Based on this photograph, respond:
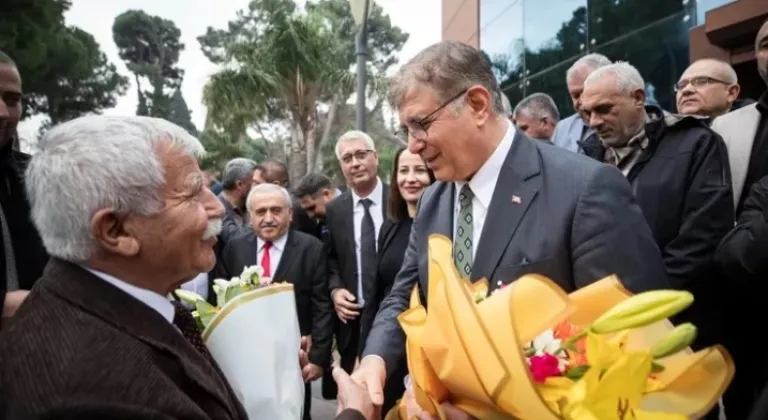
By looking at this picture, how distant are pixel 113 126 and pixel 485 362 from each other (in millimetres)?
1014

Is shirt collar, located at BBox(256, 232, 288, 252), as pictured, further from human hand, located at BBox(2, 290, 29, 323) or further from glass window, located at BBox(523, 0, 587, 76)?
glass window, located at BBox(523, 0, 587, 76)

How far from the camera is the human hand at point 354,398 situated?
197 cm

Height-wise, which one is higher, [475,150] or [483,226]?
[475,150]

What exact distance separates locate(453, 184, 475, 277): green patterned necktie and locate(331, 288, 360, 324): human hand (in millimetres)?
2603

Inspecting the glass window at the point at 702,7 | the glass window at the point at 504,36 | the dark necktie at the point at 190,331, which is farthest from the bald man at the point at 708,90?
the glass window at the point at 504,36

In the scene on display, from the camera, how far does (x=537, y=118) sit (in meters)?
5.71

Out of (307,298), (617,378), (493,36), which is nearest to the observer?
(617,378)

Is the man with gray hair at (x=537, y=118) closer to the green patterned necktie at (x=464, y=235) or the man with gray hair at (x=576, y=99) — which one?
the man with gray hair at (x=576, y=99)

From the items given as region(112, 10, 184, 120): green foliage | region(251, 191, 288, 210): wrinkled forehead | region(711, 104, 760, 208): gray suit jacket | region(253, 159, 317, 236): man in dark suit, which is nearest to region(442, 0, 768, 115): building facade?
region(711, 104, 760, 208): gray suit jacket

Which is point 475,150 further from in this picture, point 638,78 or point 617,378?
point 638,78

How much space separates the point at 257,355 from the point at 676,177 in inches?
86.3

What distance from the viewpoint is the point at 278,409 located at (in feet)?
6.77

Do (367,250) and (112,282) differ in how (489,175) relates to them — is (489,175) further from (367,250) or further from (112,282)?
(367,250)

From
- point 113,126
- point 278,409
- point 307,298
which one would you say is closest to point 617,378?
point 278,409
